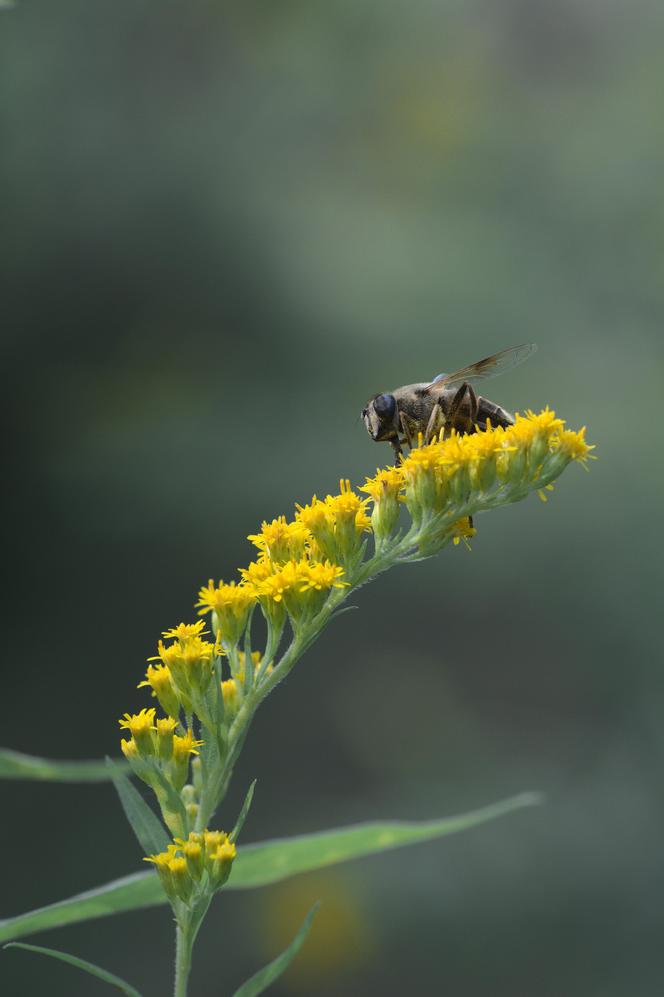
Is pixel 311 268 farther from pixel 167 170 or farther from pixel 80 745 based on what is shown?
pixel 80 745

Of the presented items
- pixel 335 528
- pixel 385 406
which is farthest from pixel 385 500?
pixel 385 406

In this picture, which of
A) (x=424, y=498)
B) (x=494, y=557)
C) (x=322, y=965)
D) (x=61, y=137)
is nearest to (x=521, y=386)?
(x=494, y=557)

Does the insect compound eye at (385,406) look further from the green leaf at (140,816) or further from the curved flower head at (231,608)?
the green leaf at (140,816)

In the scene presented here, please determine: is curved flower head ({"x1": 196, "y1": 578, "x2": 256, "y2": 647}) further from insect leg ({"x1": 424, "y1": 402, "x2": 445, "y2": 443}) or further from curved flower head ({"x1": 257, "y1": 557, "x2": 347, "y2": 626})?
insect leg ({"x1": 424, "y1": 402, "x2": 445, "y2": 443})

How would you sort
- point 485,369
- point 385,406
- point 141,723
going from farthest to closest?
point 485,369, point 385,406, point 141,723

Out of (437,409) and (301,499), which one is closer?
(437,409)

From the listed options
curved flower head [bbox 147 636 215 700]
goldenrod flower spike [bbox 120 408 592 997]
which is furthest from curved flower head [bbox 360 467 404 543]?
curved flower head [bbox 147 636 215 700]

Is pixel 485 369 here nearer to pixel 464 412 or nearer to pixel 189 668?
pixel 464 412
